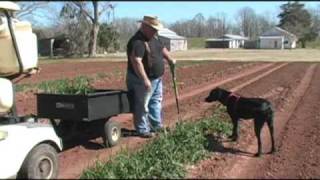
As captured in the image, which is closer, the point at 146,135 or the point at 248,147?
the point at 248,147

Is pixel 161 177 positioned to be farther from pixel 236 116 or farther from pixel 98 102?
pixel 236 116

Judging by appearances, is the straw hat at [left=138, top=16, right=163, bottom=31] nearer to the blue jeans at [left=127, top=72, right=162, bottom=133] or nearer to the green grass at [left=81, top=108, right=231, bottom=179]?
the blue jeans at [left=127, top=72, right=162, bottom=133]

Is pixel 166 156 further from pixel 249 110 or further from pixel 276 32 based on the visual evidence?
pixel 276 32

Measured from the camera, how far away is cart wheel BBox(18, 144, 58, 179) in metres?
6.66

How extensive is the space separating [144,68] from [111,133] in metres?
1.34

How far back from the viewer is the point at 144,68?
1008 cm

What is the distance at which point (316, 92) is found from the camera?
18.7m

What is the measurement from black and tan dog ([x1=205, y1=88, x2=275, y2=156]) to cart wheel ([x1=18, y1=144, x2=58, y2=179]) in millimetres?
3514

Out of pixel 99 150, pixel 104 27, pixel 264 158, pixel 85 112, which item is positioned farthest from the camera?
pixel 104 27

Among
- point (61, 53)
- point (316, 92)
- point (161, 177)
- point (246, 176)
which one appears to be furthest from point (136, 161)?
point (61, 53)

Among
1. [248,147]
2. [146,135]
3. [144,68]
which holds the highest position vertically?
[144,68]

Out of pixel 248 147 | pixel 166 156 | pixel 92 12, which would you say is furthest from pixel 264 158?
pixel 92 12

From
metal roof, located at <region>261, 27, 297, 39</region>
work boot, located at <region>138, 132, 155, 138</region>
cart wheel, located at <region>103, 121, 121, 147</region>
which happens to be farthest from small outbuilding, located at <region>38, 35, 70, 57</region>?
cart wheel, located at <region>103, 121, 121, 147</region>

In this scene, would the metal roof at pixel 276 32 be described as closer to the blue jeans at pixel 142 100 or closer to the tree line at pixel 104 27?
the tree line at pixel 104 27
